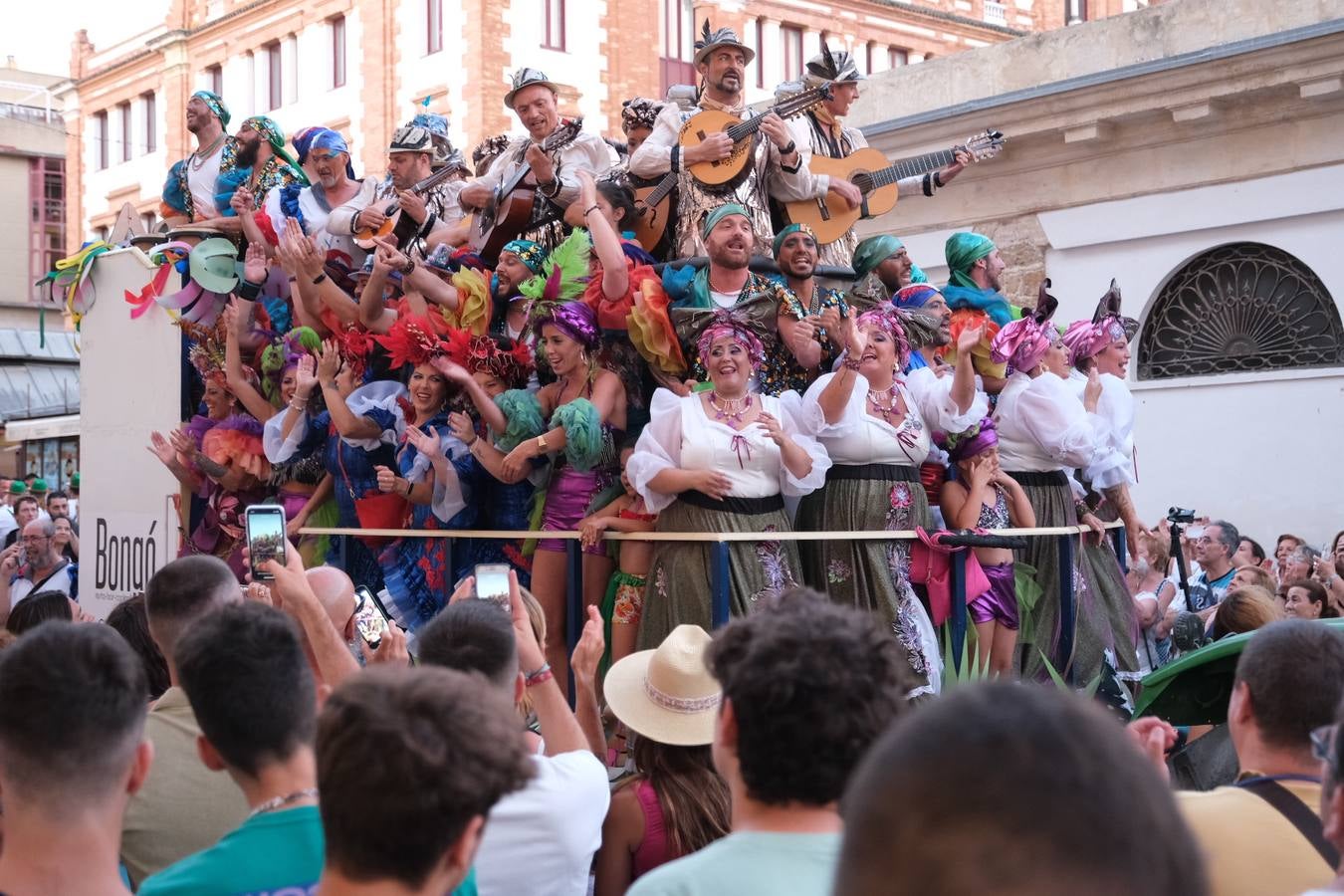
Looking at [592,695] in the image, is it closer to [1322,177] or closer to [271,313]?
[271,313]

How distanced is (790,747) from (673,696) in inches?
53.0

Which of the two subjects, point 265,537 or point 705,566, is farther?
point 705,566

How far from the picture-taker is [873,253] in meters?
7.59

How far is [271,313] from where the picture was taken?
8.52 m

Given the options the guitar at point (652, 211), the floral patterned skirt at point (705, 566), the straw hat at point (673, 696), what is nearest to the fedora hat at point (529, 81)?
the guitar at point (652, 211)

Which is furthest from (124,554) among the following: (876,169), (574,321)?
(876,169)

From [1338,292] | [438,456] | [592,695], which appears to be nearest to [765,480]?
[438,456]

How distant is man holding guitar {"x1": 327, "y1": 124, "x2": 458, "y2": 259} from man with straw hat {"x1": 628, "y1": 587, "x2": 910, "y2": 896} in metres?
6.14

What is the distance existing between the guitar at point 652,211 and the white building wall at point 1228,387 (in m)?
6.59

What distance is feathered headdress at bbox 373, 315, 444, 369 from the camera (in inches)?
280

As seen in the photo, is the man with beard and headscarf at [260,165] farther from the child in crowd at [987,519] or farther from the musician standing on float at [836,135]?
the child in crowd at [987,519]

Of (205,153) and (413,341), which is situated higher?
(205,153)

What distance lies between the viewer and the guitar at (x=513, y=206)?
7.59m

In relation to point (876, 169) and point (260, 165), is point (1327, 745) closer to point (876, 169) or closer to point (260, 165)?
point (876, 169)
